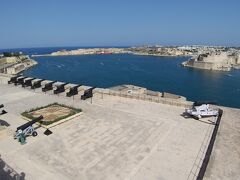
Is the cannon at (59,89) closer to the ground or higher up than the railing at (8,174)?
higher up

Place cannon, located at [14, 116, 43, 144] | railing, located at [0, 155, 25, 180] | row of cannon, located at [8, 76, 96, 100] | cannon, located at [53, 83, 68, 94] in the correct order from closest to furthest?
railing, located at [0, 155, 25, 180], cannon, located at [14, 116, 43, 144], row of cannon, located at [8, 76, 96, 100], cannon, located at [53, 83, 68, 94]

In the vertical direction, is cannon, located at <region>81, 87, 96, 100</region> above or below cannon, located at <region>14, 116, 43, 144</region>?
above

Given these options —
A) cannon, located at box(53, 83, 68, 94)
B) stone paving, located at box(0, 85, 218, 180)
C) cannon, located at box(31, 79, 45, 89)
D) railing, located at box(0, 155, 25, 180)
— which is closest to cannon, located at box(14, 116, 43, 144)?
stone paving, located at box(0, 85, 218, 180)

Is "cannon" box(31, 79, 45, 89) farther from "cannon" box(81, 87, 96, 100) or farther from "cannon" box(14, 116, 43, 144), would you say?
"cannon" box(14, 116, 43, 144)

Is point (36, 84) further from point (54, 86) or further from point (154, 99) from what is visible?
point (154, 99)

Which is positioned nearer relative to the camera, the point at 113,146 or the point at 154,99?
the point at 113,146

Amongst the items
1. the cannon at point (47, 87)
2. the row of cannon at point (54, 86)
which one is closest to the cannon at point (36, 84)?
the row of cannon at point (54, 86)

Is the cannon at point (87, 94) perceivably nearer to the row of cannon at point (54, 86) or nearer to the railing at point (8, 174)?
the row of cannon at point (54, 86)

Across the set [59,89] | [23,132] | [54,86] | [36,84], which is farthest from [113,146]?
[36,84]

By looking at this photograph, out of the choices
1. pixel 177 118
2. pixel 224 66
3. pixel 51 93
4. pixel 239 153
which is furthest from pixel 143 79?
pixel 239 153

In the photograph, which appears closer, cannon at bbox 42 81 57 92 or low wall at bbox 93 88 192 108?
low wall at bbox 93 88 192 108

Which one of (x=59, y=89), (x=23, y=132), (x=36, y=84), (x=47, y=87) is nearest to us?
(x=23, y=132)

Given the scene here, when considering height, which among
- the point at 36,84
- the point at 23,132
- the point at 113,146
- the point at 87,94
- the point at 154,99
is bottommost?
the point at 113,146
